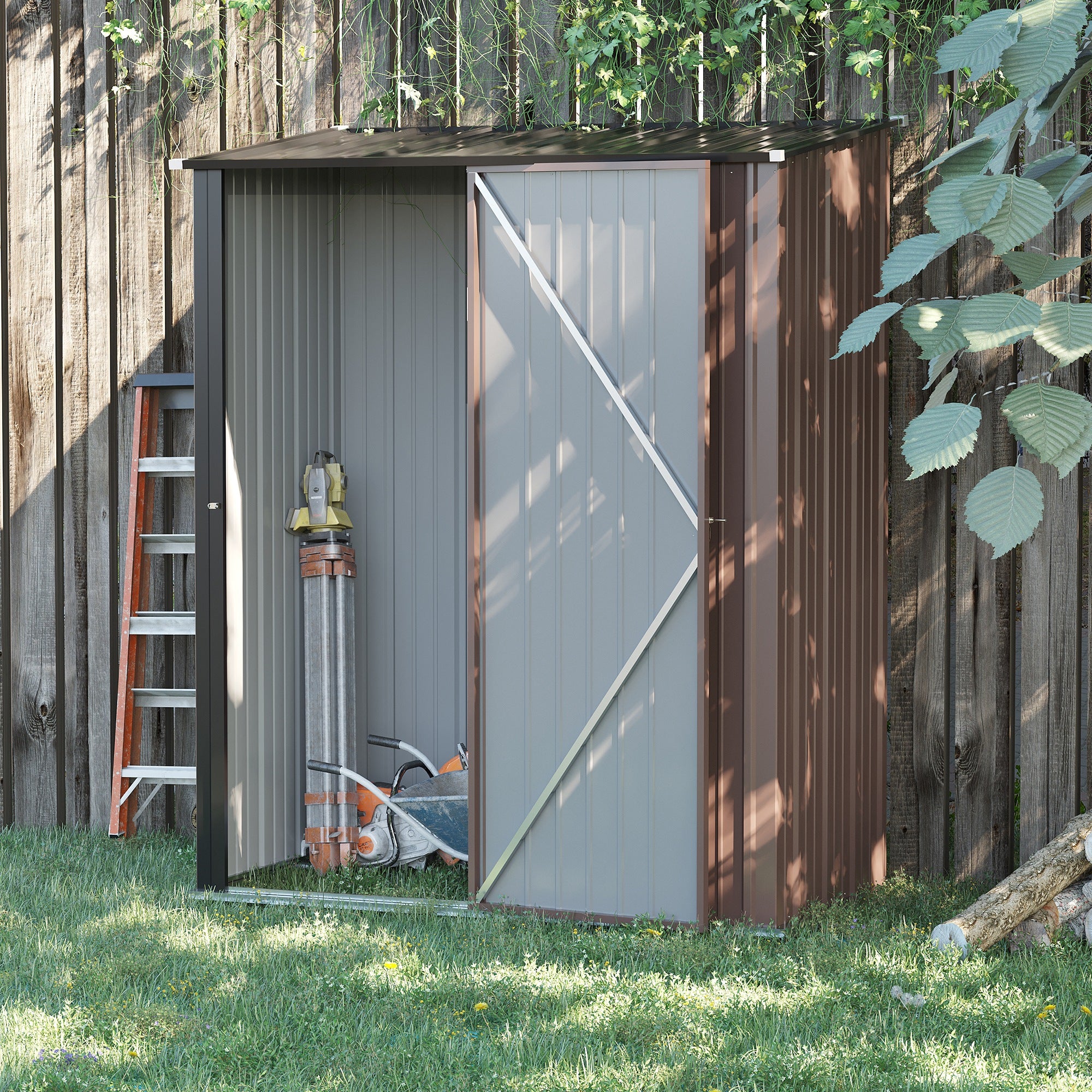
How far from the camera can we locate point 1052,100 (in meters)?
3.71

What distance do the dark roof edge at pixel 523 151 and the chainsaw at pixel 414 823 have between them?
84.5 inches

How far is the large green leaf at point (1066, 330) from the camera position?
10.4 feet

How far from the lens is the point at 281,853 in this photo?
477 centimetres

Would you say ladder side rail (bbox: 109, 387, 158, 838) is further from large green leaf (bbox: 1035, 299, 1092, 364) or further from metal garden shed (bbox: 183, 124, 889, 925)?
large green leaf (bbox: 1035, 299, 1092, 364)

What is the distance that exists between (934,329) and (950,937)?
170 centimetres

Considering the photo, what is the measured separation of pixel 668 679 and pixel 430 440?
183 cm

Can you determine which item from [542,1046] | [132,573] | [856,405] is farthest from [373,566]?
[542,1046]

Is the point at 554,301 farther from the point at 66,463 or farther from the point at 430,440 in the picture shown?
the point at 66,463

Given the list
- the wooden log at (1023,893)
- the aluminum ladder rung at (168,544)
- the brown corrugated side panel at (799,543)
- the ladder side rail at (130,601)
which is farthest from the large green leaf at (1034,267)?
the ladder side rail at (130,601)

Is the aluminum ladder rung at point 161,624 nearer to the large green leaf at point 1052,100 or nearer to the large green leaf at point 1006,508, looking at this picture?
the large green leaf at point 1006,508

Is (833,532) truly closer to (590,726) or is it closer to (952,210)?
(590,726)

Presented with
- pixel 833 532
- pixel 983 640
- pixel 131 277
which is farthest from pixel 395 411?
pixel 983 640

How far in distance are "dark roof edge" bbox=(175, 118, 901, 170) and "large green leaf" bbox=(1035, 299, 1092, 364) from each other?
97 cm

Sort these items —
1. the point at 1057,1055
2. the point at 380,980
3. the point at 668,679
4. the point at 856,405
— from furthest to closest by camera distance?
the point at 856,405
the point at 668,679
the point at 380,980
the point at 1057,1055
